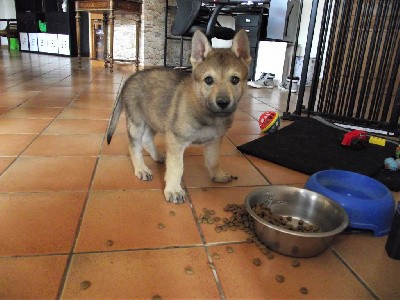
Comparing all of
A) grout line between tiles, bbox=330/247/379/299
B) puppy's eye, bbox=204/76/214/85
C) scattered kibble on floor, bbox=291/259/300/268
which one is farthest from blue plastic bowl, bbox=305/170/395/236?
puppy's eye, bbox=204/76/214/85

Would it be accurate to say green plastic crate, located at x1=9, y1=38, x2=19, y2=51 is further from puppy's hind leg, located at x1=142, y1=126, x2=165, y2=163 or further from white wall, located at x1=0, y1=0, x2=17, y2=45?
puppy's hind leg, located at x1=142, y1=126, x2=165, y2=163

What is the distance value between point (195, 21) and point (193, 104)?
4.00 metres

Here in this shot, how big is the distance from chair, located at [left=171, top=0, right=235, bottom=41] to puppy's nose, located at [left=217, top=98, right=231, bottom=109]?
3.46 metres

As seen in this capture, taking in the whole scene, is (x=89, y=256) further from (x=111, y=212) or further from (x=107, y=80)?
(x=107, y=80)

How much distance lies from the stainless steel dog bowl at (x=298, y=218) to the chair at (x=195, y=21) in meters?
3.73

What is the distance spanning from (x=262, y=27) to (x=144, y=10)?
2.79 metres

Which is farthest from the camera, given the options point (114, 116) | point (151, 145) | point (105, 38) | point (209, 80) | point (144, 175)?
point (105, 38)

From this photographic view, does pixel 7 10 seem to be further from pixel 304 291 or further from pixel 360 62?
pixel 304 291

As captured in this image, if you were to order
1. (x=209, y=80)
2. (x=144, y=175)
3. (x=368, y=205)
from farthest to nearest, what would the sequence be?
(x=144, y=175) < (x=209, y=80) < (x=368, y=205)

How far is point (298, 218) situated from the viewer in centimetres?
171

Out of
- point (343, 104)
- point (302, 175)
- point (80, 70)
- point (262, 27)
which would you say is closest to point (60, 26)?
point (80, 70)

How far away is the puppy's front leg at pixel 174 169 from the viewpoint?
1871 mm

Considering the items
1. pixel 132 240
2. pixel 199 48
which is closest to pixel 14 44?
pixel 199 48

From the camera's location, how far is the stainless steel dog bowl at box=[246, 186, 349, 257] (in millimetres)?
1354
